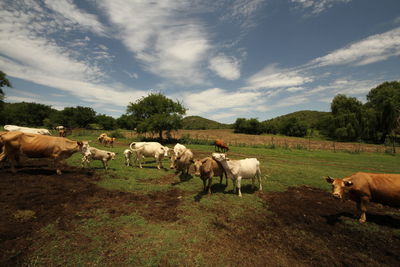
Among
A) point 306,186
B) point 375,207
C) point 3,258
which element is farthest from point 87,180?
point 375,207

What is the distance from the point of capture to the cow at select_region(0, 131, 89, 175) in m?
7.31

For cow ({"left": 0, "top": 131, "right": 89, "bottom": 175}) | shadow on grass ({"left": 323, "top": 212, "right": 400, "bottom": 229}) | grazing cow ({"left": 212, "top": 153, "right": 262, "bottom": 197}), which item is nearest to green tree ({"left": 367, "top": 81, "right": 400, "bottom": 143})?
shadow on grass ({"left": 323, "top": 212, "right": 400, "bottom": 229})

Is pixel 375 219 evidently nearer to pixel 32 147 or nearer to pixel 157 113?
pixel 32 147

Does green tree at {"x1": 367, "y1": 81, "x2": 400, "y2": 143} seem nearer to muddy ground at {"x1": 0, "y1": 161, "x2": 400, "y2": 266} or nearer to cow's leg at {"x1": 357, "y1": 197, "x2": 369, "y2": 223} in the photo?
muddy ground at {"x1": 0, "y1": 161, "x2": 400, "y2": 266}

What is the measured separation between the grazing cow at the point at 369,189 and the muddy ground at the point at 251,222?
33.0 inches

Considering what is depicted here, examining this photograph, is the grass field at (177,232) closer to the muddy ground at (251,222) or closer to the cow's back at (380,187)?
the muddy ground at (251,222)

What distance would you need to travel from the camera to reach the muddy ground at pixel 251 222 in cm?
383

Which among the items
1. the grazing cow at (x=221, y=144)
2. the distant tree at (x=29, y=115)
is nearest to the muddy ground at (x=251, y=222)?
the grazing cow at (x=221, y=144)

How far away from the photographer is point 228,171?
7512 mm

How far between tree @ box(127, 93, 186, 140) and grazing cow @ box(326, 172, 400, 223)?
28917 millimetres

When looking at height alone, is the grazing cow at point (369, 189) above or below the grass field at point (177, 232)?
above

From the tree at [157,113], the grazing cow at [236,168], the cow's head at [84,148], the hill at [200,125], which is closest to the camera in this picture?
the grazing cow at [236,168]

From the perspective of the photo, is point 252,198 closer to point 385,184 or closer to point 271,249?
point 271,249

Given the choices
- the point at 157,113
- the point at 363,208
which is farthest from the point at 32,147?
the point at 157,113
